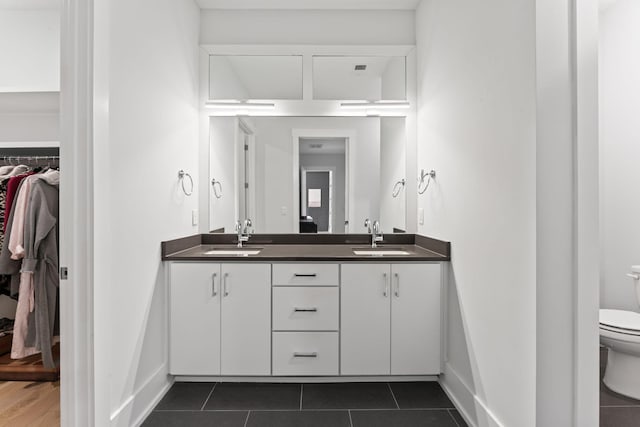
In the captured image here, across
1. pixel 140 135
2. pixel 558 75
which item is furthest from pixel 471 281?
pixel 140 135

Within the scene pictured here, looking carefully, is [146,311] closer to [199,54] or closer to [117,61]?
[117,61]

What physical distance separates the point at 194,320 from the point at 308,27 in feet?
7.56

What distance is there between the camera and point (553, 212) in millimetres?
1298

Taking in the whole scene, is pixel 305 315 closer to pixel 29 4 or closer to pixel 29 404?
pixel 29 404

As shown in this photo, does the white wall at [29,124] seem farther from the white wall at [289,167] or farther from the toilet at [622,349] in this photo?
the toilet at [622,349]

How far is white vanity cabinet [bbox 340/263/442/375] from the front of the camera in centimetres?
227

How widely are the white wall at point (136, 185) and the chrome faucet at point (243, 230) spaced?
443 millimetres

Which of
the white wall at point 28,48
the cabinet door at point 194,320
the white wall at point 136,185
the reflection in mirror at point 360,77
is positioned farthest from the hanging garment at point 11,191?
the reflection in mirror at point 360,77

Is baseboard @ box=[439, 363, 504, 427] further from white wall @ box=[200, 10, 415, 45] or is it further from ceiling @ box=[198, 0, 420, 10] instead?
ceiling @ box=[198, 0, 420, 10]

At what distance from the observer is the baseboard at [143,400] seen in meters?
1.73

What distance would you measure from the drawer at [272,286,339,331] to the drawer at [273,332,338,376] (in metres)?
0.08

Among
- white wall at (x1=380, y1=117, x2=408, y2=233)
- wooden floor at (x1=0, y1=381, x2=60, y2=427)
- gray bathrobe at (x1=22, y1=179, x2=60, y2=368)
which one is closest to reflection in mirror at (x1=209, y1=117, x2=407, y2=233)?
white wall at (x1=380, y1=117, x2=408, y2=233)

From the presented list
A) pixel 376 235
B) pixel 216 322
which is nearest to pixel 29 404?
pixel 216 322

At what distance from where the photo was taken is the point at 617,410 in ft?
6.16
